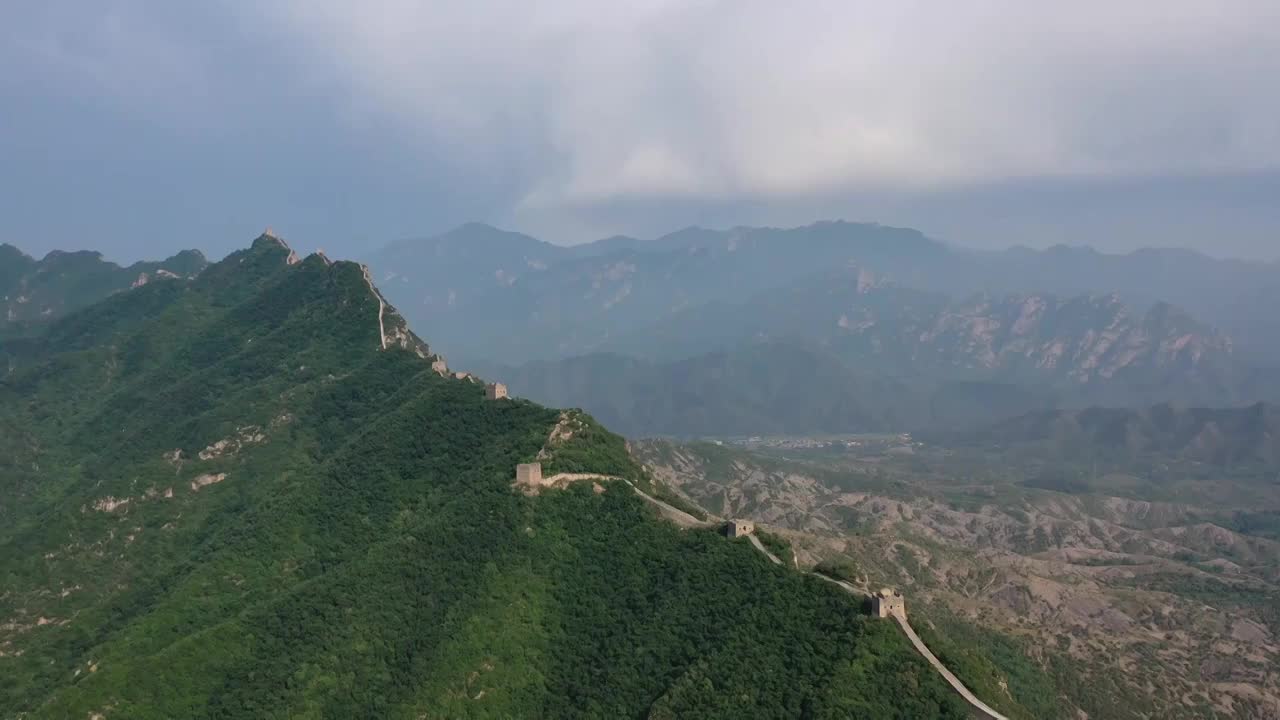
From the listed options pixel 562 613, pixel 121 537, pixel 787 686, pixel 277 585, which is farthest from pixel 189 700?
pixel 787 686

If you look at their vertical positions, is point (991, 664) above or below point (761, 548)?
below

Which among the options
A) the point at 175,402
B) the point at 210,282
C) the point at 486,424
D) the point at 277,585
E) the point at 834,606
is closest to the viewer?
the point at 834,606

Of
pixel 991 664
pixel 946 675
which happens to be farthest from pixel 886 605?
pixel 991 664

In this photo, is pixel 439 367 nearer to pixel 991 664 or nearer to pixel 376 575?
pixel 376 575

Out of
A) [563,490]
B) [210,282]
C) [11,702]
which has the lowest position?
[11,702]

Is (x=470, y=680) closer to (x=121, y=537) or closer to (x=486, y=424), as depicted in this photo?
(x=486, y=424)

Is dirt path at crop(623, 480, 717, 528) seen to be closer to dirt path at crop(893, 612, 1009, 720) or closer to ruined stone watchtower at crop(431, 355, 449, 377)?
dirt path at crop(893, 612, 1009, 720)
